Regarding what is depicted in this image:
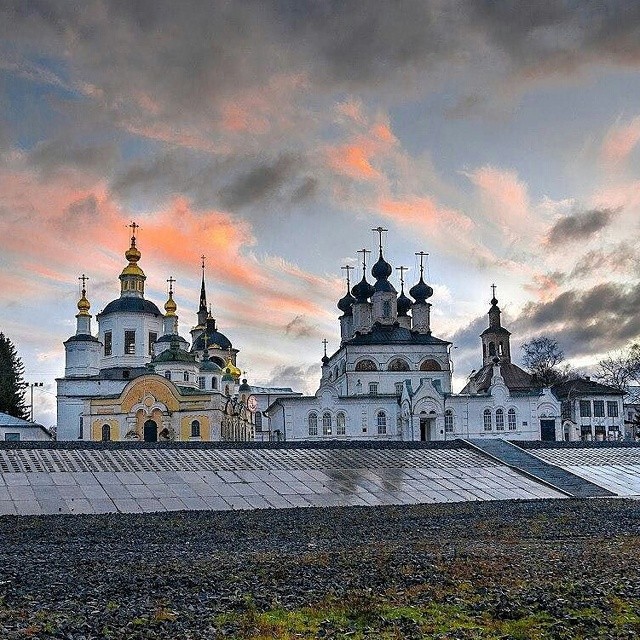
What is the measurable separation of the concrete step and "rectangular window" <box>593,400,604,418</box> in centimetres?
4468

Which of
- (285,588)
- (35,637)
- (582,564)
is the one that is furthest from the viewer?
(582,564)

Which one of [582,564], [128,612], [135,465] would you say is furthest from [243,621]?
[135,465]

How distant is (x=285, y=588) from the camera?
1264cm

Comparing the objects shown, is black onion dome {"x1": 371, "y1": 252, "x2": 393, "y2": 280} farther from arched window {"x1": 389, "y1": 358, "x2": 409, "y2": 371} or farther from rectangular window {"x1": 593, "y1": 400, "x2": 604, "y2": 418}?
rectangular window {"x1": 593, "y1": 400, "x2": 604, "y2": 418}

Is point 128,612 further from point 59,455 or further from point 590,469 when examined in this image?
point 590,469

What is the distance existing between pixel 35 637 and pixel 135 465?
21.5 m

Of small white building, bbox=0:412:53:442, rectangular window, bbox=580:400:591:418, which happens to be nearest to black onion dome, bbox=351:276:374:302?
rectangular window, bbox=580:400:591:418

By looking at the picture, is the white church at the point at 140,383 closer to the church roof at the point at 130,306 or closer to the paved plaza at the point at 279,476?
the church roof at the point at 130,306

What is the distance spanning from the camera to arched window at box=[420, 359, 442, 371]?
80438mm

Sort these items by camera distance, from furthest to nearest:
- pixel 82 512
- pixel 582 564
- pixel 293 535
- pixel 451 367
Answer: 1. pixel 451 367
2. pixel 82 512
3. pixel 293 535
4. pixel 582 564

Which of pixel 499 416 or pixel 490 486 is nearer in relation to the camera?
pixel 490 486

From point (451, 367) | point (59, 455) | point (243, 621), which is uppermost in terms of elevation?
point (451, 367)

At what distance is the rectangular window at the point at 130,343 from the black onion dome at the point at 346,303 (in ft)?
68.1

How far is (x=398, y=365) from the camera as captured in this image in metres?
80.1
